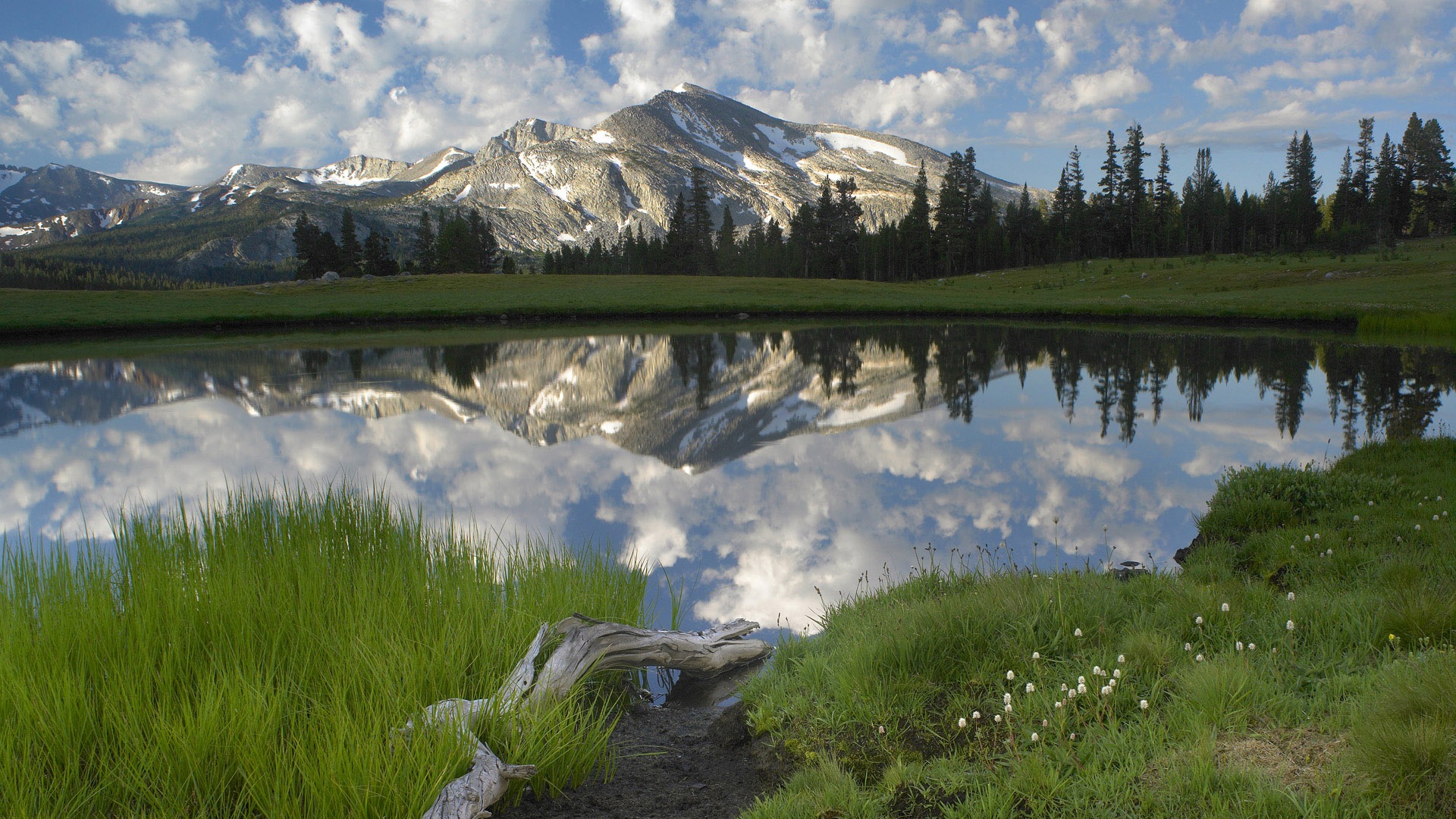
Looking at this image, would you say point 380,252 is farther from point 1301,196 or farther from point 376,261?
point 1301,196

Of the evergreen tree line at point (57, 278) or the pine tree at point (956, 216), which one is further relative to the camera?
the evergreen tree line at point (57, 278)

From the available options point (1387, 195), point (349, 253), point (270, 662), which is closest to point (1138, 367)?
point (270, 662)

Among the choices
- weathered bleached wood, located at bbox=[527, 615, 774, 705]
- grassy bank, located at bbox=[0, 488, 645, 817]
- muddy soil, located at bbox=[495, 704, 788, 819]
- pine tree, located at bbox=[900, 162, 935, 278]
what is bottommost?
muddy soil, located at bbox=[495, 704, 788, 819]

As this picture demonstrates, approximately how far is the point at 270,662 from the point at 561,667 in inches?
61.5

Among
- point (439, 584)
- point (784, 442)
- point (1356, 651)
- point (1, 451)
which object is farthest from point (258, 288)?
point (1356, 651)

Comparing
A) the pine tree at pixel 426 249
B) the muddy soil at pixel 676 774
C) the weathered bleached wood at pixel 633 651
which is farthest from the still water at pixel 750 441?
the pine tree at pixel 426 249

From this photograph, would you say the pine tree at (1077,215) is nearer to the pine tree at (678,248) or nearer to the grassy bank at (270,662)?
the pine tree at (678,248)

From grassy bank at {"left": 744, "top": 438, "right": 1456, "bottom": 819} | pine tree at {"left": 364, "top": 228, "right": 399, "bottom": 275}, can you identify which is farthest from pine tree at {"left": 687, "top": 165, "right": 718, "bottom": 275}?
grassy bank at {"left": 744, "top": 438, "right": 1456, "bottom": 819}

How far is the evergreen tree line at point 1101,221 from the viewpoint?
268 ft

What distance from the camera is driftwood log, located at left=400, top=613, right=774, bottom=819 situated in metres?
3.34

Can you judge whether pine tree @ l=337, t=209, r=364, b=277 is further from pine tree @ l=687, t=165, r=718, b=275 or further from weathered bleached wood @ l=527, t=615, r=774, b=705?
weathered bleached wood @ l=527, t=615, r=774, b=705

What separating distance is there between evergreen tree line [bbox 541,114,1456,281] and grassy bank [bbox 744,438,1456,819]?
87409mm

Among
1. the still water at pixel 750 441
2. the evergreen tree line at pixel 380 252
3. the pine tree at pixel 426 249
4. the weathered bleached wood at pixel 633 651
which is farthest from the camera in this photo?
the pine tree at pixel 426 249

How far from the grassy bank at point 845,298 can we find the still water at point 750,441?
1365cm
